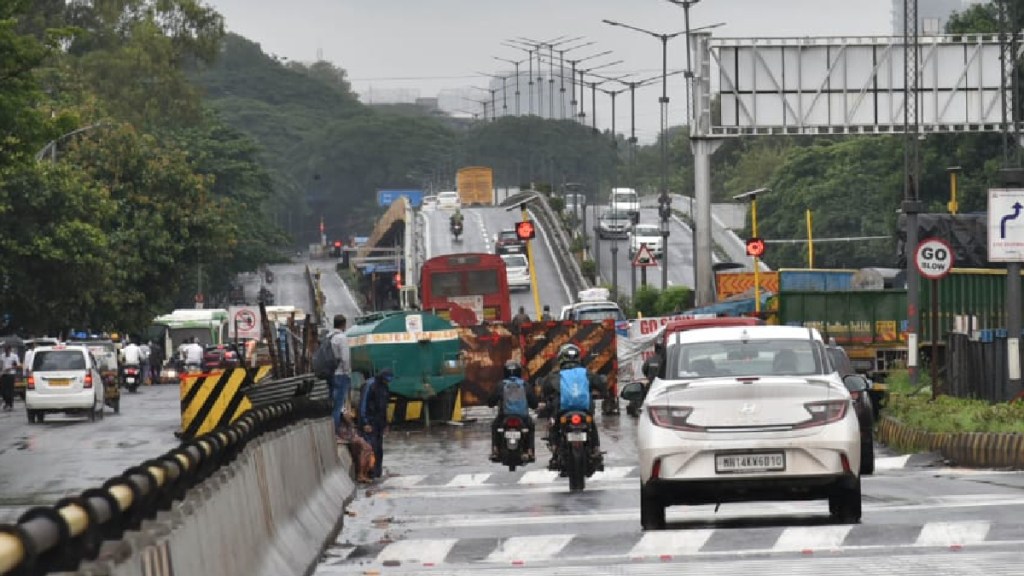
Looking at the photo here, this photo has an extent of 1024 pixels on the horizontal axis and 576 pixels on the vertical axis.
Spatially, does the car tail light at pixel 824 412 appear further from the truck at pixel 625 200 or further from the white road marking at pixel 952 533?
the truck at pixel 625 200

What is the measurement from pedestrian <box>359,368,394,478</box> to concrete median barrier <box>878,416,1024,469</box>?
20.7 ft

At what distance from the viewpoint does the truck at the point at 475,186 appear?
177m

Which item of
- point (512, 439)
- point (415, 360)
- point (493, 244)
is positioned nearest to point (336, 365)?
point (512, 439)

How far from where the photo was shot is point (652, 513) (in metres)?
16.4

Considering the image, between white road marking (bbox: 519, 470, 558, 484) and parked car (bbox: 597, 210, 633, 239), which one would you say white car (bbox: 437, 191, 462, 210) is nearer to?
parked car (bbox: 597, 210, 633, 239)

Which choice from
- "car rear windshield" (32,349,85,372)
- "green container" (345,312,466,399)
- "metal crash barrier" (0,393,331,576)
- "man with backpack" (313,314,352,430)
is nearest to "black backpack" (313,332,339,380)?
"man with backpack" (313,314,352,430)

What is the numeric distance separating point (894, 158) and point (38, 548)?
98.7 metres

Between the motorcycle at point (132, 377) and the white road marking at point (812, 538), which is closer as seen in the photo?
the white road marking at point (812, 538)

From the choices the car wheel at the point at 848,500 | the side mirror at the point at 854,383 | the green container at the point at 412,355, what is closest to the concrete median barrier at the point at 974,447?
the side mirror at the point at 854,383

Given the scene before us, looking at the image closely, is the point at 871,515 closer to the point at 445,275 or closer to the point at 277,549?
the point at 277,549

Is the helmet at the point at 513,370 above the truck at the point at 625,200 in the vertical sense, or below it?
below

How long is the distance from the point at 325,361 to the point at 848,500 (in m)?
14.3

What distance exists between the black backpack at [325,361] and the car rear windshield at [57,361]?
1706 cm

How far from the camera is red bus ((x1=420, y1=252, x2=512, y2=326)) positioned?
63.0 m
